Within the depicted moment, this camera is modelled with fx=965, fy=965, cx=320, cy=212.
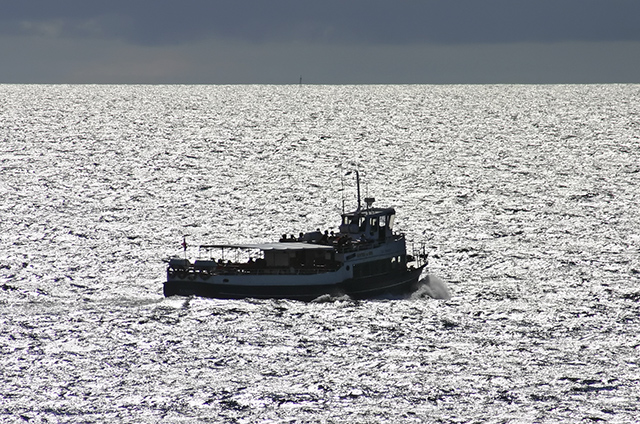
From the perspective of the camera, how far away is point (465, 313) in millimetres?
52406

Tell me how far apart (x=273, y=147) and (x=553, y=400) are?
389 ft

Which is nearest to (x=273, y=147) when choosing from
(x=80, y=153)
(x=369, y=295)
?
(x=80, y=153)

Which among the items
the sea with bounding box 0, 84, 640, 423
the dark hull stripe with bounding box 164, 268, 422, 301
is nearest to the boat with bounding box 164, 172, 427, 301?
the dark hull stripe with bounding box 164, 268, 422, 301

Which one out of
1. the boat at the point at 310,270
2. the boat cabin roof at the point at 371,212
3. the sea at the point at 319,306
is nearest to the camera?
the sea at the point at 319,306

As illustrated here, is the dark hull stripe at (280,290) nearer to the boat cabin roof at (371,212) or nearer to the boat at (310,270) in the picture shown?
the boat at (310,270)

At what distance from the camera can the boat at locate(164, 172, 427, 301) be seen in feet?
177

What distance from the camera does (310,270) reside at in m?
54.3

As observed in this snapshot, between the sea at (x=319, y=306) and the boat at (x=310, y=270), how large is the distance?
0.88 metres

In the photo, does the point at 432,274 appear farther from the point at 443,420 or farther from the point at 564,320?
the point at 443,420

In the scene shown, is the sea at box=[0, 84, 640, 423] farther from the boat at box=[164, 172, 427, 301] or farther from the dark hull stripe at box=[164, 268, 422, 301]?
the boat at box=[164, 172, 427, 301]

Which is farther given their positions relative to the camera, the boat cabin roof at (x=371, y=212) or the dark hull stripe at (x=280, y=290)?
the boat cabin roof at (x=371, y=212)

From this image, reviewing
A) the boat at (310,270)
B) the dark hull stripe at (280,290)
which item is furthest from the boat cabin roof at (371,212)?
the dark hull stripe at (280,290)

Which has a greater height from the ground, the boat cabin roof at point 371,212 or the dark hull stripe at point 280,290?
the boat cabin roof at point 371,212

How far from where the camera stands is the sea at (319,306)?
37.5 metres
